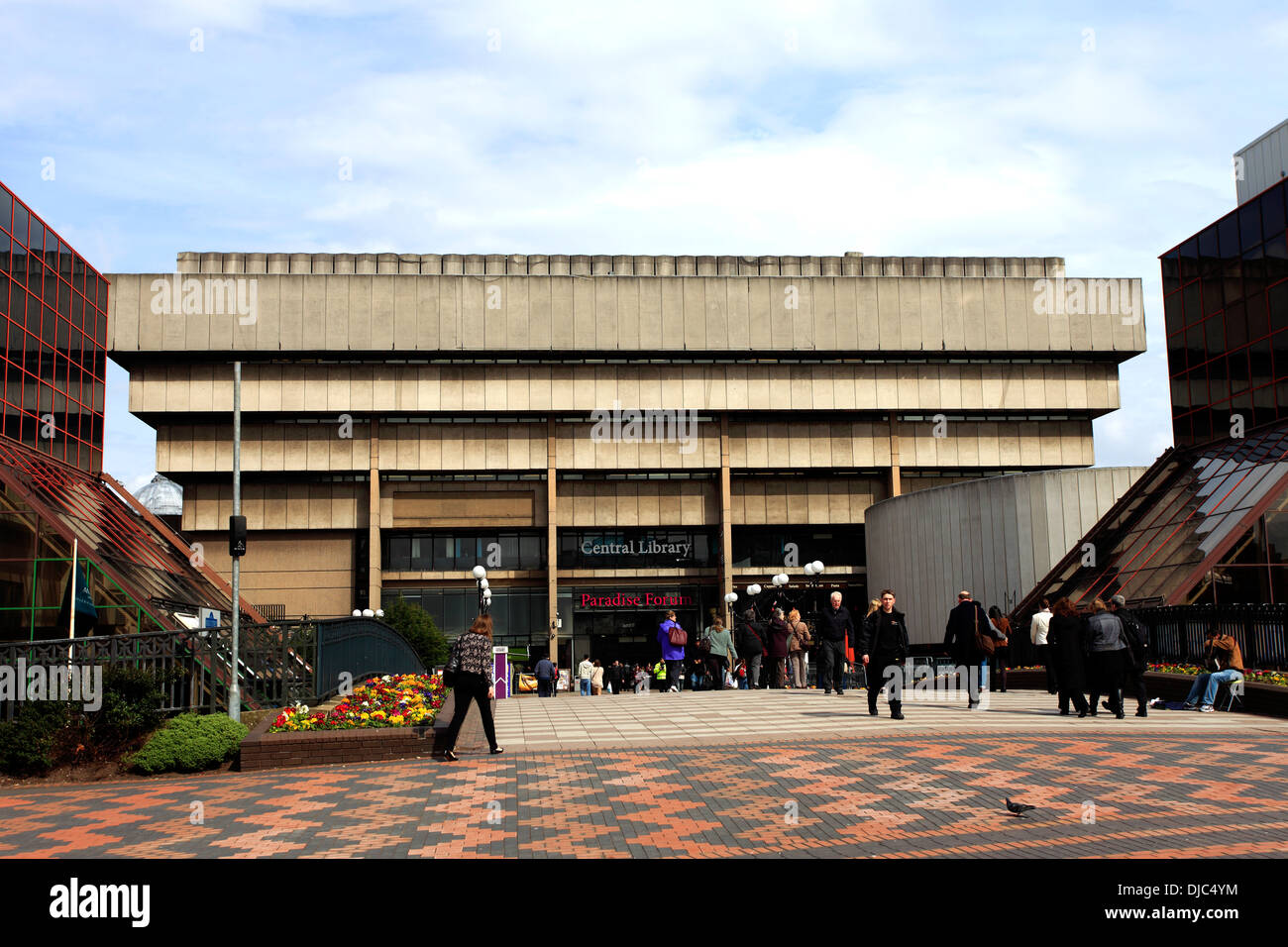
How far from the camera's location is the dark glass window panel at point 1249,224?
1142 inches

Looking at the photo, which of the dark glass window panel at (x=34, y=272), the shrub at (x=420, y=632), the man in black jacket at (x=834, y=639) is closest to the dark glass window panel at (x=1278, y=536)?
the man in black jacket at (x=834, y=639)

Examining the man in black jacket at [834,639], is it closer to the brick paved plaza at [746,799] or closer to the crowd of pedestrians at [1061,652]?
the crowd of pedestrians at [1061,652]

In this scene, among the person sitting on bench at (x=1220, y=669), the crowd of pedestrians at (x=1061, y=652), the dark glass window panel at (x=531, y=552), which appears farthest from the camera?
the dark glass window panel at (x=531, y=552)

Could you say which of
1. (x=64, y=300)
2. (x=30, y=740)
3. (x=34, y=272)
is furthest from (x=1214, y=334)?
(x=64, y=300)

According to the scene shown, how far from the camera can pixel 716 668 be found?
83.1 feet

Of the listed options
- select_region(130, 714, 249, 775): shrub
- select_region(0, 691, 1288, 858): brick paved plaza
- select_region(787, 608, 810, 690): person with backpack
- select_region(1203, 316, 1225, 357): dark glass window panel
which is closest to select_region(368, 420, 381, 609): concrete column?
select_region(787, 608, 810, 690): person with backpack

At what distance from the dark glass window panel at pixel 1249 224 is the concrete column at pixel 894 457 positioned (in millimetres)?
28827

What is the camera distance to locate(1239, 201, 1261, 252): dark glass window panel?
29.0 metres

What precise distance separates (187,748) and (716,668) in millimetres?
14253

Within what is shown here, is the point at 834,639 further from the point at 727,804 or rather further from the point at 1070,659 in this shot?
the point at 727,804

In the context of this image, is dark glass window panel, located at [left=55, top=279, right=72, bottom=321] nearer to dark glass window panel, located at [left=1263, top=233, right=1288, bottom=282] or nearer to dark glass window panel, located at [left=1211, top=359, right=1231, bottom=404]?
dark glass window panel, located at [left=1211, top=359, right=1231, bottom=404]

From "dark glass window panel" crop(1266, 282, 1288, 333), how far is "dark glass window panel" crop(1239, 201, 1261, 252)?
4.87ft
